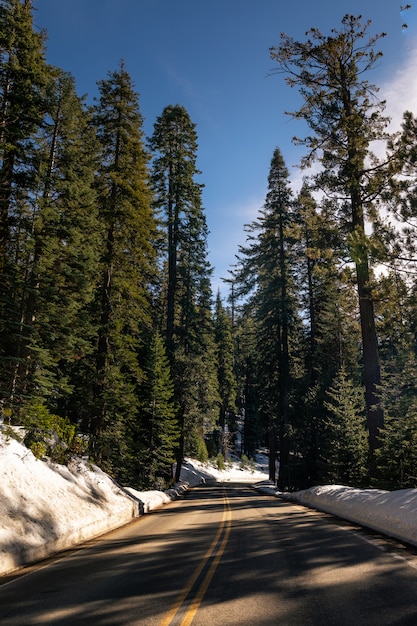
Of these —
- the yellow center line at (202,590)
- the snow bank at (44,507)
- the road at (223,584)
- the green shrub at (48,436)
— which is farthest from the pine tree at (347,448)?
the yellow center line at (202,590)

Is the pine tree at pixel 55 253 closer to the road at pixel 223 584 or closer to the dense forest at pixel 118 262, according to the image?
the dense forest at pixel 118 262

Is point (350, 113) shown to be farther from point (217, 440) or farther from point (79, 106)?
point (217, 440)

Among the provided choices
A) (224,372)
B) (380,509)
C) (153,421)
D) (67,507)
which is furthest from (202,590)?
(224,372)

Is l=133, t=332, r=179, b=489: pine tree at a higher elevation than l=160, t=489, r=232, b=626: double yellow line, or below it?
higher

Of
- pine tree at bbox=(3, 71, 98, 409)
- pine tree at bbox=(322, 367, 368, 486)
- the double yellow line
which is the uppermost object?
pine tree at bbox=(3, 71, 98, 409)

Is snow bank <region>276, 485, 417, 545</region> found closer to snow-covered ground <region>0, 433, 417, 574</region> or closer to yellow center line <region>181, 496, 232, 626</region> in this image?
snow-covered ground <region>0, 433, 417, 574</region>

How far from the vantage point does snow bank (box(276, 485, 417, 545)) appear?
883 cm

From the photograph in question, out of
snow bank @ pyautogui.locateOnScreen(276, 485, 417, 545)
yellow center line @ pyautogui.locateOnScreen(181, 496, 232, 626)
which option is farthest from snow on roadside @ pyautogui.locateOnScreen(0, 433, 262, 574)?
snow bank @ pyautogui.locateOnScreen(276, 485, 417, 545)

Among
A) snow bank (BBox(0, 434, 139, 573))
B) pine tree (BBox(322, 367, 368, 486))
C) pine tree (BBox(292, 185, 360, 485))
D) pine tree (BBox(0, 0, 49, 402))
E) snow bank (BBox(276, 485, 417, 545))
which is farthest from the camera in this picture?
pine tree (BBox(292, 185, 360, 485))

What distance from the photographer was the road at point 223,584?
4.55 meters

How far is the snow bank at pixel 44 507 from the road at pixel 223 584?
460 mm

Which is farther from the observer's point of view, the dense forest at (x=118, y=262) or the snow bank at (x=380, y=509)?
the dense forest at (x=118, y=262)

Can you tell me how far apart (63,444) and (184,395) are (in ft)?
61.6

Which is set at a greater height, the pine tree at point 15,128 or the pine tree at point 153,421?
the pine tree at point 15,128
